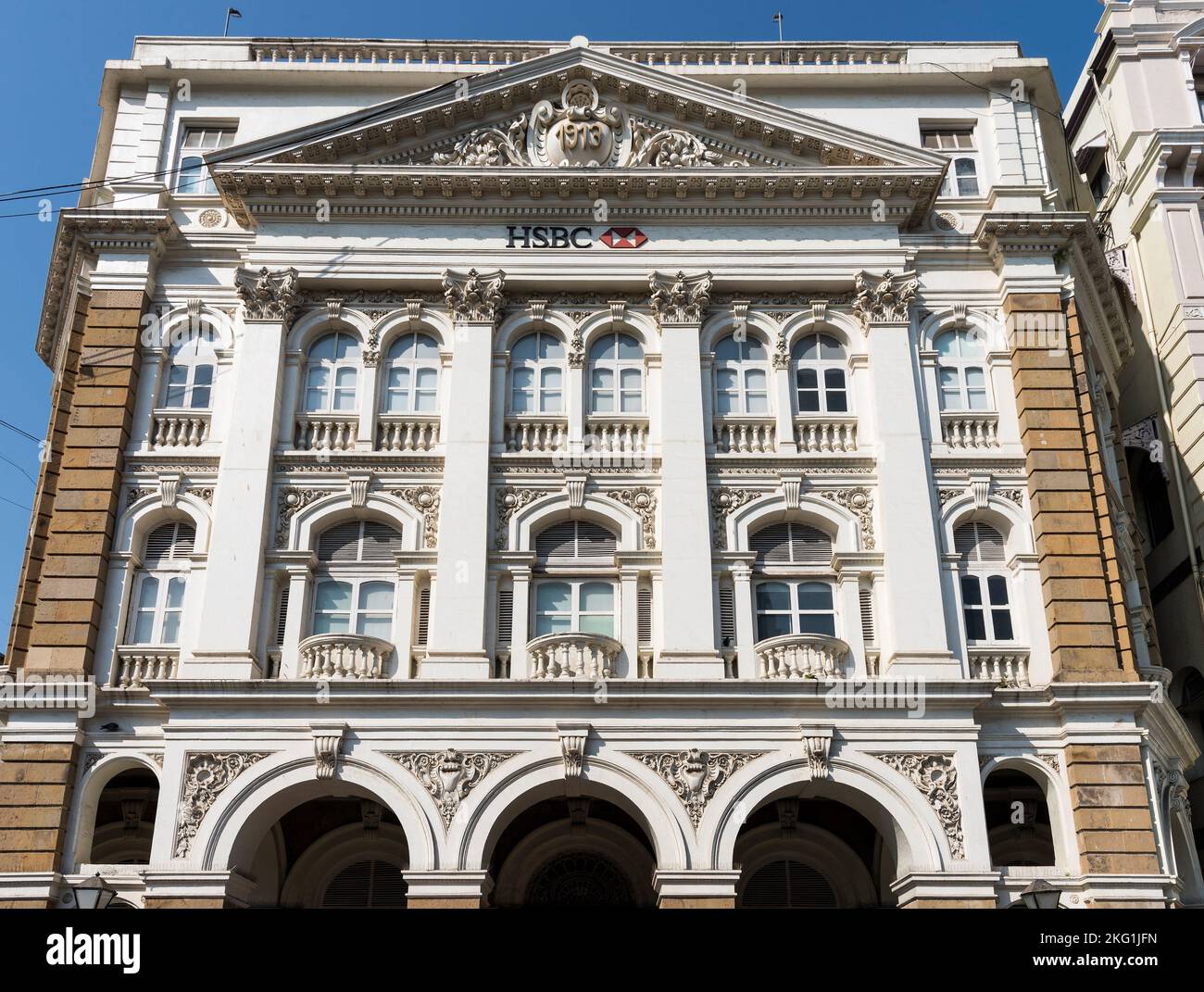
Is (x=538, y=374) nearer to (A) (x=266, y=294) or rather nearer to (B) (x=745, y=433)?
(B) (x=745, y=433)

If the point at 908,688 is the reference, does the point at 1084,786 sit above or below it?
below

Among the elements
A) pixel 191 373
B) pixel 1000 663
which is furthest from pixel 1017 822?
pixel 191 373

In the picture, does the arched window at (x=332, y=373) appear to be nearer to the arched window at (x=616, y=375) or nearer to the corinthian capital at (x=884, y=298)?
the arched window at (x=616, y=375)

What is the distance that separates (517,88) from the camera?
90.0 feet

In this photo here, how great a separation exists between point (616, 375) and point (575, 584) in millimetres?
4586

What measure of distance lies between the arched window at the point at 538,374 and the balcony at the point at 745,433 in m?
3.24

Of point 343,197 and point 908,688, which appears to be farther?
point 343,197

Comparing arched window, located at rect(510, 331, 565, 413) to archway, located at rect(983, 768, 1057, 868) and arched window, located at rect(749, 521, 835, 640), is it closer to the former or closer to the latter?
arched window, located at rect(749, 521, 835, 640)

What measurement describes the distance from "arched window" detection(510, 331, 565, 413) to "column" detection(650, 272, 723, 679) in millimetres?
2167

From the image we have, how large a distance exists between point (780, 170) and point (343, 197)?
9118 millimetres
